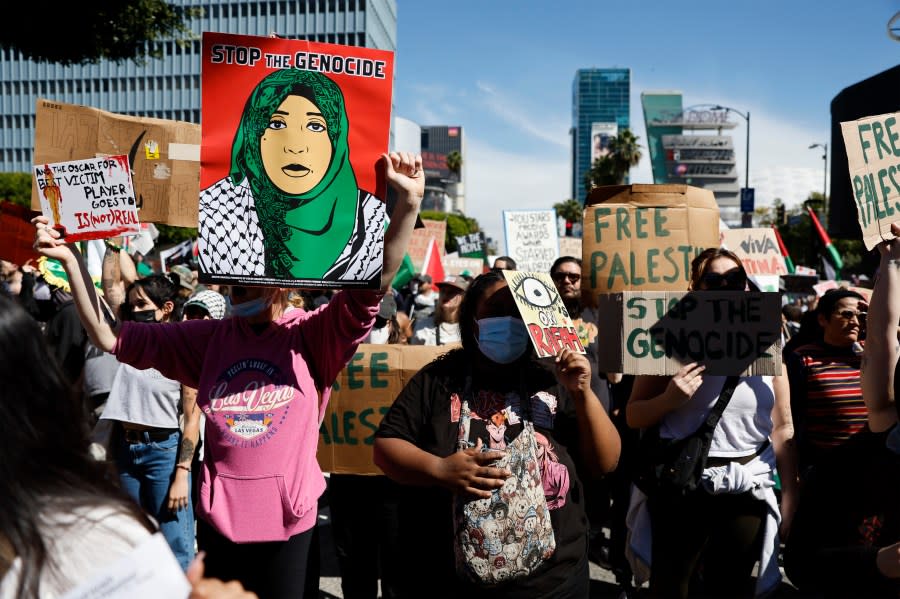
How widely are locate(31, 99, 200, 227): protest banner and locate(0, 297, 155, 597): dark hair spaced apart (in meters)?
2.52

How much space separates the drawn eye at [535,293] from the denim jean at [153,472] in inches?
94.6

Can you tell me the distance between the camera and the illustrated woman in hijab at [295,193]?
264cm

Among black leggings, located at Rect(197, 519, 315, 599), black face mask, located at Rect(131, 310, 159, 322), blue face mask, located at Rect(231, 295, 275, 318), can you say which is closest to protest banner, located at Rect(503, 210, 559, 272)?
black face mask, located at Rect(131, 310, 159, 322)

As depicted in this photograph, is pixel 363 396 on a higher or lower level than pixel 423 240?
lower

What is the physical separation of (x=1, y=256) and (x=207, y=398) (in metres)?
2.74

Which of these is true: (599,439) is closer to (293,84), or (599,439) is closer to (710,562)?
(710,562)

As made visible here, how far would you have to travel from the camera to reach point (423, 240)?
12984 mm

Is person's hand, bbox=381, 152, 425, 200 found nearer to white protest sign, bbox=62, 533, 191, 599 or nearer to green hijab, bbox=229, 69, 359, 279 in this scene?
green hijab, bbox=229, 69, 359, 279

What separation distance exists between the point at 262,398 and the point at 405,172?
0.89 metres

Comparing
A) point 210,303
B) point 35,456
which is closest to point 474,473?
point 35,456

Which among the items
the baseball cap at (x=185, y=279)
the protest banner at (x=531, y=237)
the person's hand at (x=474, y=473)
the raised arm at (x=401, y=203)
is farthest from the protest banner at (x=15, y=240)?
the protest banner at (x=531, y=237)

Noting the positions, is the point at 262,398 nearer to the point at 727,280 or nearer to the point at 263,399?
the point at 263,399

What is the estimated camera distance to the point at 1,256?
4.63 meters

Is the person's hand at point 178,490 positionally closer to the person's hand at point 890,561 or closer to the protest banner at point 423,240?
the person's hand at point 890,561
